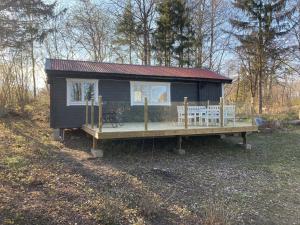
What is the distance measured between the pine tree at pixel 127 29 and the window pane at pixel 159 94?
926cm

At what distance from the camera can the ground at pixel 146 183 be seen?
441 centimetres

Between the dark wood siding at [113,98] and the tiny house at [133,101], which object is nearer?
the tiny house at [133,101]

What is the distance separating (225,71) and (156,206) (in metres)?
22.5

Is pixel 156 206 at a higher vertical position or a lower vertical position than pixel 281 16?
lower

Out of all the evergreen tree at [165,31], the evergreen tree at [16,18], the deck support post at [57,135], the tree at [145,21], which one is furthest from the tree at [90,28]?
the deck support post at [57,135]

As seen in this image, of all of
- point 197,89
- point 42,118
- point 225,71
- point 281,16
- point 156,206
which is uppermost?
point 281,16

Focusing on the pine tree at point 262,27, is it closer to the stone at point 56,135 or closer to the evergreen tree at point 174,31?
the evergreen tree at point 174,31

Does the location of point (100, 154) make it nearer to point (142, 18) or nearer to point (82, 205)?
point (82, 205)

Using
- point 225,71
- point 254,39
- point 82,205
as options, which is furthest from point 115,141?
point 225,71

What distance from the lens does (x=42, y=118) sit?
1466cm

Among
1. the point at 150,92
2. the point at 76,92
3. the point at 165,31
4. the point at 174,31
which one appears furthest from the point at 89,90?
the point at 174,31

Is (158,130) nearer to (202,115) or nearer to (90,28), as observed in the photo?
(202,115)

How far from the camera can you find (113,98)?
1145cm

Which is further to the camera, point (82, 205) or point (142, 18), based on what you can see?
point (142, 18)
